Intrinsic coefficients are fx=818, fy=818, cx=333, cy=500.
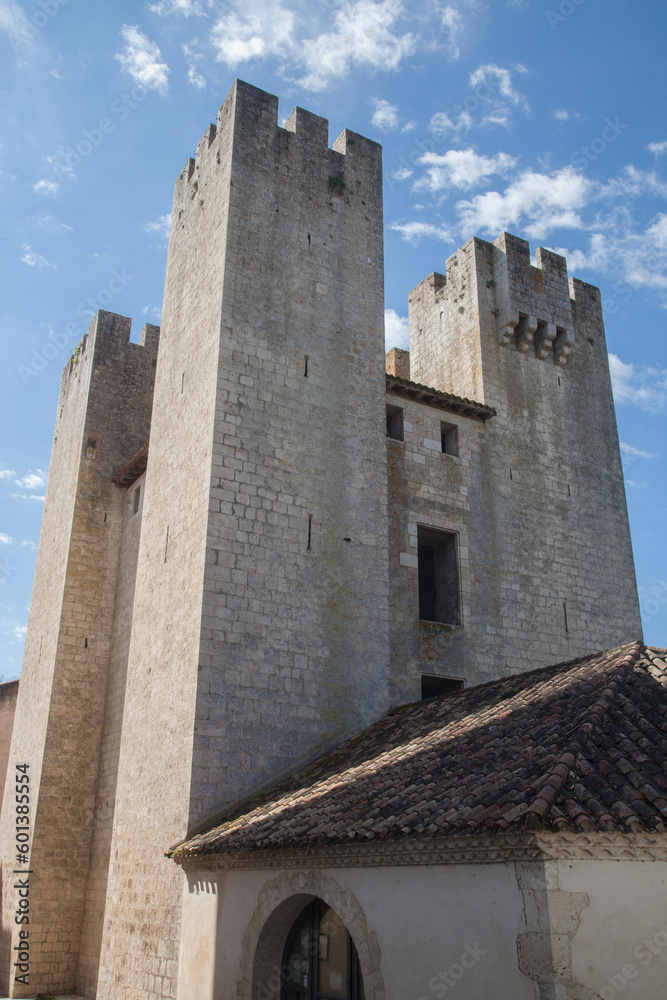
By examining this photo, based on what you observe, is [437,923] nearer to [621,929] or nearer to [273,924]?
[621,929]

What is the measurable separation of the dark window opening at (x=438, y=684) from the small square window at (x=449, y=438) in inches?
170

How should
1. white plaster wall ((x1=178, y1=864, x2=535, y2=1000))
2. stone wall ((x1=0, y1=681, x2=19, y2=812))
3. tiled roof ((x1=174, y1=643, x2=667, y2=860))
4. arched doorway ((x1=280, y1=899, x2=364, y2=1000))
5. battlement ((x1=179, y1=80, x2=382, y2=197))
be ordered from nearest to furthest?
white plaster wall ((x1=178, y1=864, x2=535, y2=1000)) < tiled roof ((x1=174, y1=643, x2=667, y2=860)) < arched doorway ((x1=280, y1=899, x2=364, y2=1000)) < battlement ((x1=179, y1=80, x2=382, y2=197)) < stone wall ((x1=0, y1=681, x2=19, y2=812))

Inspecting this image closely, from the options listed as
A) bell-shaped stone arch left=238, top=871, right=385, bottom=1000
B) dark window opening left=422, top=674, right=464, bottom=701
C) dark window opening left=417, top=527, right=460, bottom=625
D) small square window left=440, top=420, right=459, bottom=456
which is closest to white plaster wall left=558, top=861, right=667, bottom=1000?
bell-shaped stone arch left=238, top=871, right=385, bottom=1000

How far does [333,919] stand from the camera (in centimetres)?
851

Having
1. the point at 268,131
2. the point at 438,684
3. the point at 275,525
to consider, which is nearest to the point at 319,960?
the point at 275,525

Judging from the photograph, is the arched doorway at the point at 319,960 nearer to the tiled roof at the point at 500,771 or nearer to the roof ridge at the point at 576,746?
the tiled roof at the point at 500,771

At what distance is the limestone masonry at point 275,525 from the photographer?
38.0 feet

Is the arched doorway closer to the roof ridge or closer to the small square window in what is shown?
the roof ridge

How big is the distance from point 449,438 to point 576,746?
9.53 metres

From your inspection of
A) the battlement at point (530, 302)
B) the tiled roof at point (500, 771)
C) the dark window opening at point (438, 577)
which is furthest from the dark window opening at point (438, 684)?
the battlement at point (530, 302)

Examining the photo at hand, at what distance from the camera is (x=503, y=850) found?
6055 mm

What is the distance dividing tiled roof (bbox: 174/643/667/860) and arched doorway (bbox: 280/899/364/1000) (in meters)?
1.03

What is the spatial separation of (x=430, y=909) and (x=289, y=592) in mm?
5993

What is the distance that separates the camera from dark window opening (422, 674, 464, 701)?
1371 cm
